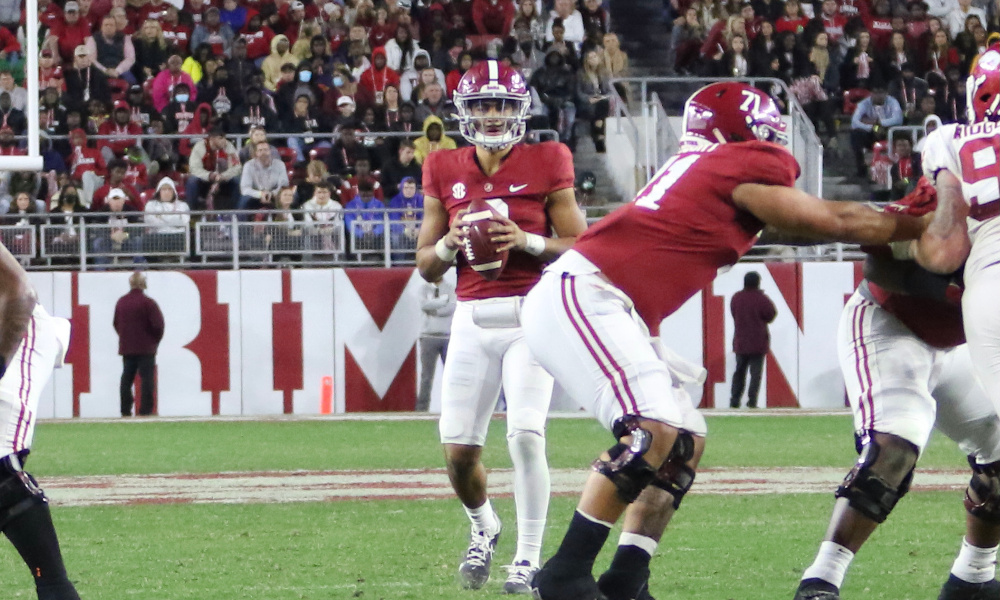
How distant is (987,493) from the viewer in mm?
5398

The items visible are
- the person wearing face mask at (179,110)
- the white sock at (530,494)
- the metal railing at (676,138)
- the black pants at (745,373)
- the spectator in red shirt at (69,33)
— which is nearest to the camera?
the white sock at (530,494)

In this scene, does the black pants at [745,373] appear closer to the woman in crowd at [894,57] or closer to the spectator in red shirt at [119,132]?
the woman in crowd at [894,57]

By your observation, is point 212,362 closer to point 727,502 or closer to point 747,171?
point 727,502

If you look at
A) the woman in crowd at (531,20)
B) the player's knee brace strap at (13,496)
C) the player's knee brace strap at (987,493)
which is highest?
the woman in crowd at (531,20)

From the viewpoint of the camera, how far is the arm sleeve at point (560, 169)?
641 cm

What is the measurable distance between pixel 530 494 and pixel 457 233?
108 centimetres

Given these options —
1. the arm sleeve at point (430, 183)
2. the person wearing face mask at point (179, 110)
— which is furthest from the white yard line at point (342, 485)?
the person wearing face mask at point (179, 110)

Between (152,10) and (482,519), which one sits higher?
(152,10)

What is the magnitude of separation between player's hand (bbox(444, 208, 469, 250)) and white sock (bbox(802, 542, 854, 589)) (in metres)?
1.85

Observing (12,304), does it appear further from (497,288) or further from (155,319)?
(155,319)

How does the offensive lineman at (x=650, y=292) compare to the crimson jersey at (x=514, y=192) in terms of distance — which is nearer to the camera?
the offensive lineman at (x=650, y=292)

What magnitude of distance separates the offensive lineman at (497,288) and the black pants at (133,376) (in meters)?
11.2

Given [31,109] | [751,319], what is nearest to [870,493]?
[31,109]

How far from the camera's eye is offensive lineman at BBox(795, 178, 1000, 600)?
5.18 meters
